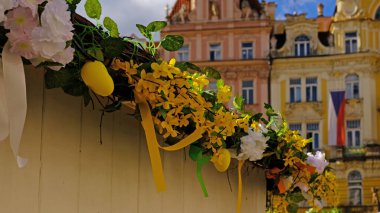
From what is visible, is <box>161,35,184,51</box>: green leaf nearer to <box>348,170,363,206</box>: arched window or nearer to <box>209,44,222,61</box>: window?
<box>348,170,363,206</box>: arched window

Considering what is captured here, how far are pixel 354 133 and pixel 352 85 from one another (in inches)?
76.1

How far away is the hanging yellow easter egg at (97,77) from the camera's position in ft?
6.89

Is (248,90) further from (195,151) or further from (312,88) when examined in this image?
(195,151)

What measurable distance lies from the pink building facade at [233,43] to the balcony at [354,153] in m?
3.50

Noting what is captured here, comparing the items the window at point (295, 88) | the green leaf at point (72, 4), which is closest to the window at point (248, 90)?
the window at point (295, 88)

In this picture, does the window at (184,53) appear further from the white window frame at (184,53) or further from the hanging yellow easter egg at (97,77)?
the hanging yellow easter egg at (97,77)

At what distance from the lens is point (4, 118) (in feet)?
5.76

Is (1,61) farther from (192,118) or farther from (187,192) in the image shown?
(187,192)

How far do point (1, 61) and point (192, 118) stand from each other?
1042 mm

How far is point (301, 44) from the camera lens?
103ft

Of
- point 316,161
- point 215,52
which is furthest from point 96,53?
point 215,52

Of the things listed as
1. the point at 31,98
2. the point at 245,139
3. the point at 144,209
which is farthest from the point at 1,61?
the point at 245,139

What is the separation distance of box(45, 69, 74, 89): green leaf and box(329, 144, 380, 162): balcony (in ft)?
94.0

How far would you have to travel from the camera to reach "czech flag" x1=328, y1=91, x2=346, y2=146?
2972 cm
